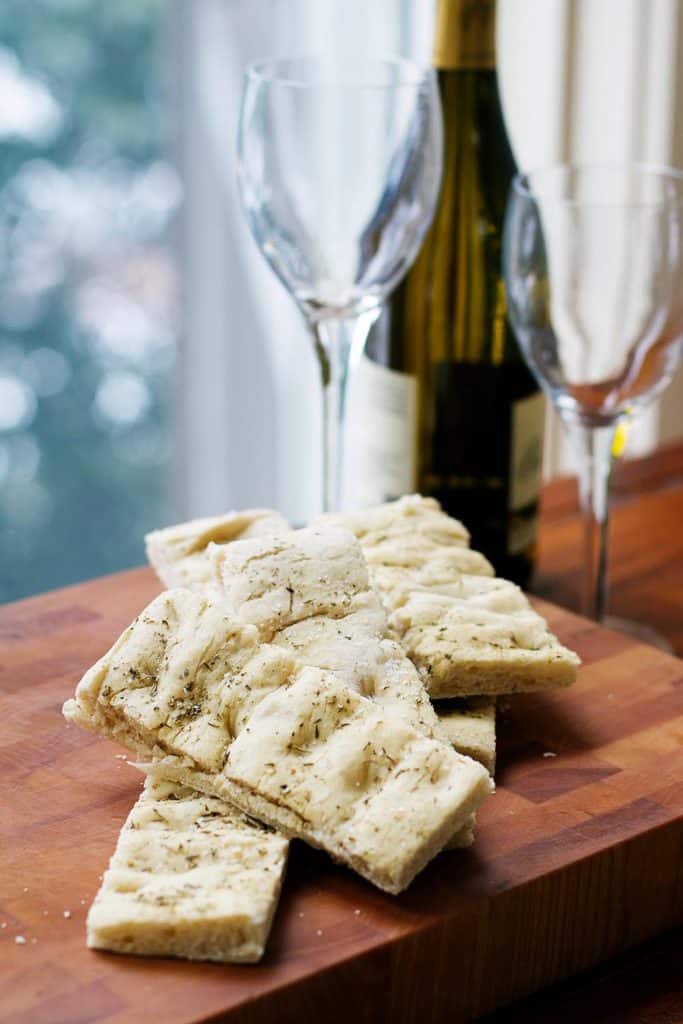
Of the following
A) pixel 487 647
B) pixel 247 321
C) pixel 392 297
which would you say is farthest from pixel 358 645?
pixel 247 321

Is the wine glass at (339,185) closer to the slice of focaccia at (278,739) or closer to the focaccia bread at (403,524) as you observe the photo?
the focaccia bread at (403,524)

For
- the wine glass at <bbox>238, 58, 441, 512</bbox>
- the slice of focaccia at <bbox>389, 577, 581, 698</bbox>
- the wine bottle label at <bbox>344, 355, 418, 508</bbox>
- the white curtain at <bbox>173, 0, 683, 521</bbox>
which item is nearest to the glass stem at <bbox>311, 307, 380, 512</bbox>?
the wine glass at <bbox>238, 58, 441, 512</bbox>

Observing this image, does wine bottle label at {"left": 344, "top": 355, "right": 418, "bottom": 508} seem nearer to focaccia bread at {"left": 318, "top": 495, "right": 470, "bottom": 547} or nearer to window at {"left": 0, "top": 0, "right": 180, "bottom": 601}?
focaccia bread at {"left": 318, "top": 495, "right": 470, "bottom": 547}

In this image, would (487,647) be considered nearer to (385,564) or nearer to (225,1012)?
(385,564)

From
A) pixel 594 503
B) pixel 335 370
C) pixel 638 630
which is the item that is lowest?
pixel 638 630

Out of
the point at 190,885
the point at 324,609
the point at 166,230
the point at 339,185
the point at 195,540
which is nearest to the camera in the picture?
the point at 190,885

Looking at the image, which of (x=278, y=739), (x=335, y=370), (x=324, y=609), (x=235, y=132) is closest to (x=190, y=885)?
(x=278, y=739)

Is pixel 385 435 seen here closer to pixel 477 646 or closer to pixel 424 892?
pixel 477 646
